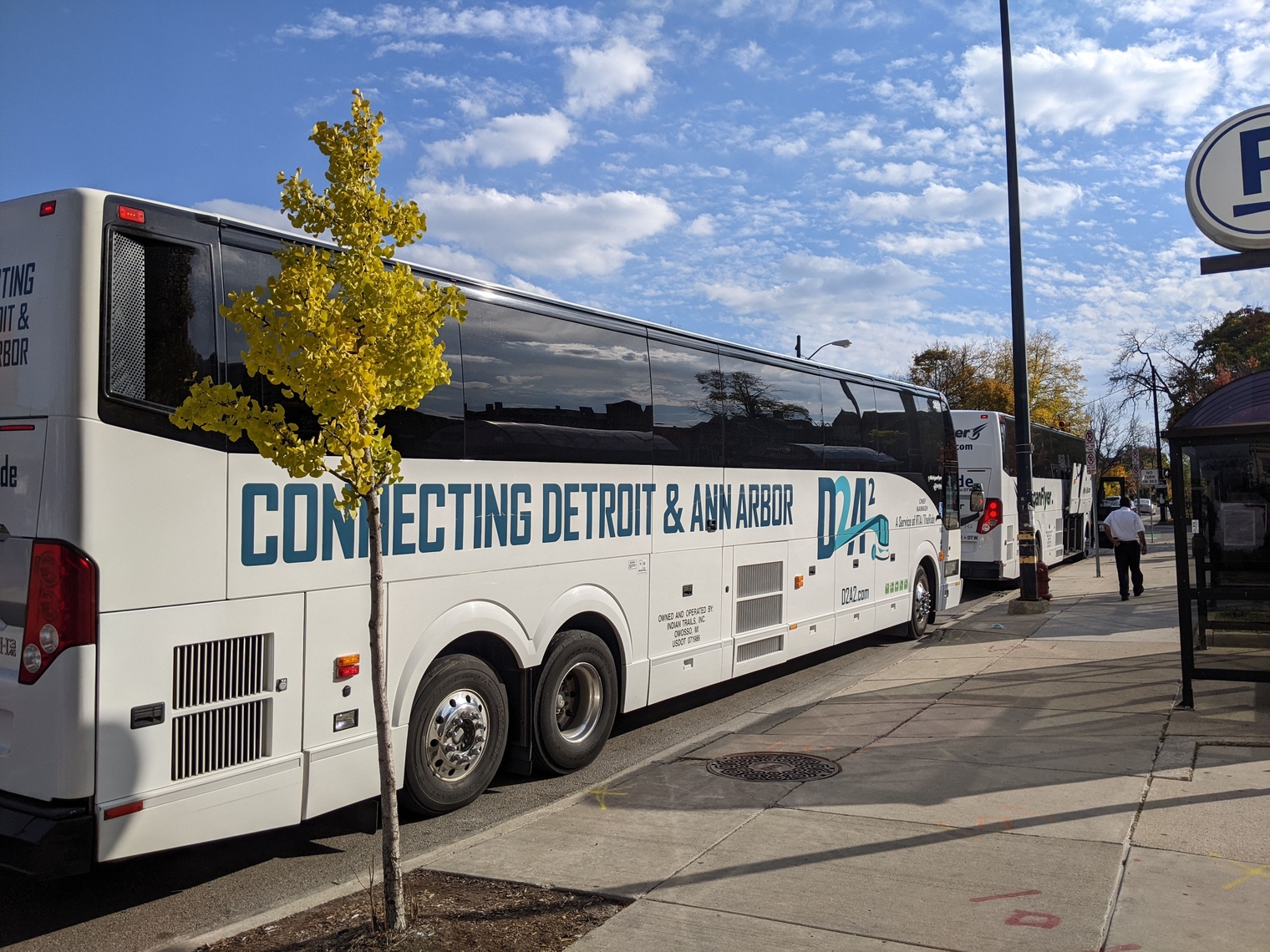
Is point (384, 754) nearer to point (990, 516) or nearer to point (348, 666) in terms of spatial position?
point (348, 666)

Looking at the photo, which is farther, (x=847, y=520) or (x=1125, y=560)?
(x=1125, y=560)

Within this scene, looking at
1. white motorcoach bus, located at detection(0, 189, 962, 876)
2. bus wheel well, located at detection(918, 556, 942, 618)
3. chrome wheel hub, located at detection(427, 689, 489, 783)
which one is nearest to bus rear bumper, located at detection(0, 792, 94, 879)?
white motorcoach bus, located at detection(0, 189, 962, 876)

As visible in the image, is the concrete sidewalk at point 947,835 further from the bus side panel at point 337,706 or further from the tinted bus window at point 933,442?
Result: the tinted bus window at point 933,442

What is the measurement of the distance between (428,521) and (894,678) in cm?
639

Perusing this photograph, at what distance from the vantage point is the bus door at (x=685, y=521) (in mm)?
8266

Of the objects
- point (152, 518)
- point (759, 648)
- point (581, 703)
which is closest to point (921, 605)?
point (759, 648)

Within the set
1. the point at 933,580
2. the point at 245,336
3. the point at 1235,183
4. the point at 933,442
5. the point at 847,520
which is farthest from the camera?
the point at 933,580

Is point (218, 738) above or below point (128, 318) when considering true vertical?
below

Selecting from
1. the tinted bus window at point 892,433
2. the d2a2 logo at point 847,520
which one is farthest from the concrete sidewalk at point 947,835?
the tinted bus window at point 892,433

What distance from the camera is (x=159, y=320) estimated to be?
4680mm

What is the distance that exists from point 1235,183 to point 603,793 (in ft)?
20.9

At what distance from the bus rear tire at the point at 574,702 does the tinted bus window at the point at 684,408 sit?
1719mm

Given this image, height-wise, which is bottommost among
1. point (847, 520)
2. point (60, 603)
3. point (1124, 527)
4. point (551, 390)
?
point (60, 603)

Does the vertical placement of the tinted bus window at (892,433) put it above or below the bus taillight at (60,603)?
above
